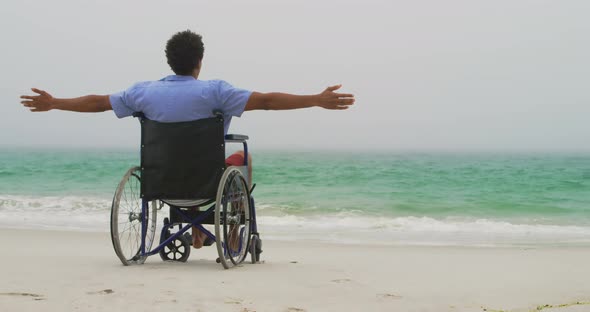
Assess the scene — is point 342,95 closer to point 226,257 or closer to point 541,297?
point 226,257

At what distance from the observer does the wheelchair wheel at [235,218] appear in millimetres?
3361

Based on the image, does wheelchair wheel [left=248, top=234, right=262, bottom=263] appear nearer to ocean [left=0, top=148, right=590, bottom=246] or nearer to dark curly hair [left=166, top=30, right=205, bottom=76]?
dark curly hair [left=166, top=30, right=205, bottom=76]

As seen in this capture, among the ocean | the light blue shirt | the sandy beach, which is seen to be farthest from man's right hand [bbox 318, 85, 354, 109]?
the ocean

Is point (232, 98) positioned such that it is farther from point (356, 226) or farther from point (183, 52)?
point (356, 226)

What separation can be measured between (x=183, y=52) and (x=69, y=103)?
2.24 feet

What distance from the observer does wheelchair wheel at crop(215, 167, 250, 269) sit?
3.36 meters

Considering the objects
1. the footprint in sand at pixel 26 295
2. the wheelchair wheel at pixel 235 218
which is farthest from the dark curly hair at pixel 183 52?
the footprint in sand at pixel 26 295

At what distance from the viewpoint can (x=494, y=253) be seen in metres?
5.48

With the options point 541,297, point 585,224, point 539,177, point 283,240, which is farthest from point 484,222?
point 539,177

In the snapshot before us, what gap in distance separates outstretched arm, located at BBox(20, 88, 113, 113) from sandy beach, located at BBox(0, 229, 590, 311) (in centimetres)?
86

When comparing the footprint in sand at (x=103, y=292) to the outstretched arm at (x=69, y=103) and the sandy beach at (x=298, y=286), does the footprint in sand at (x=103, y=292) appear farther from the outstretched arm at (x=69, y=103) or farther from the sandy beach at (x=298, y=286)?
the outstretched arm at (x=69, y=103)

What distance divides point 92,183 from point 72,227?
960cm

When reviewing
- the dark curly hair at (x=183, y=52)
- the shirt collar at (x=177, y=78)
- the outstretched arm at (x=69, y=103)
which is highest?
the dark curly hair at (x=183, y=52)

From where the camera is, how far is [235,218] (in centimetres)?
347
